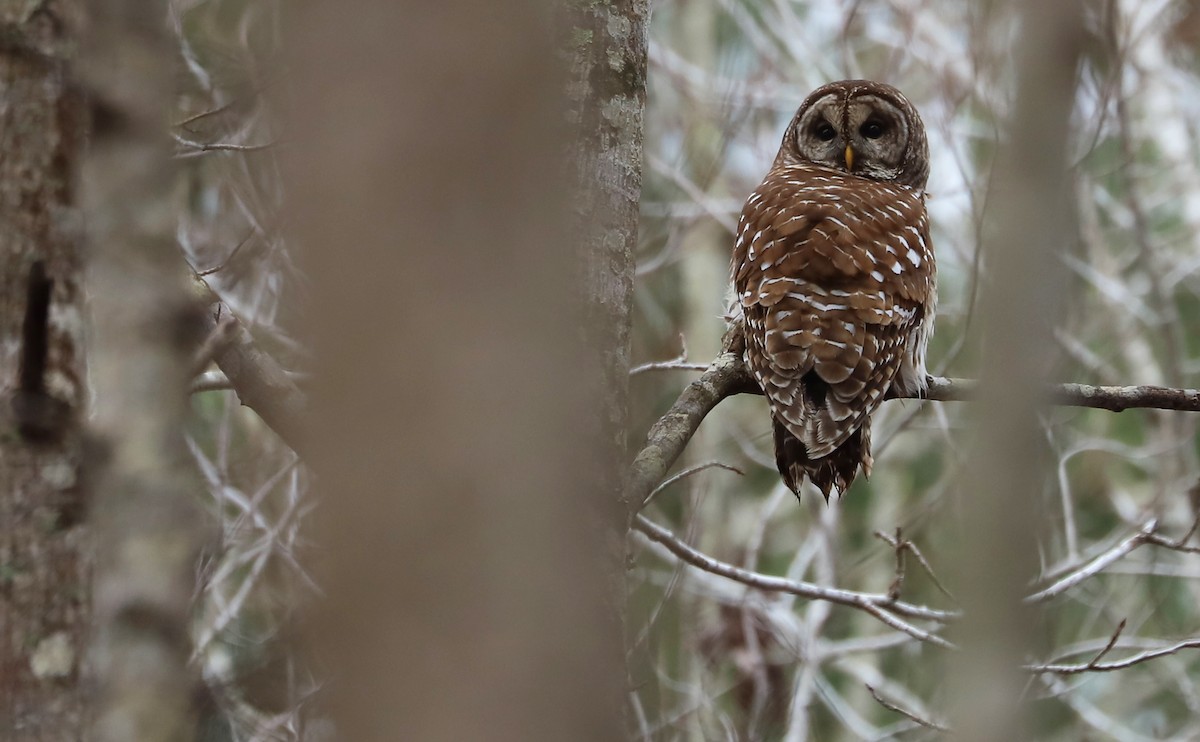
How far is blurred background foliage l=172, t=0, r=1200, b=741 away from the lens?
182 inches

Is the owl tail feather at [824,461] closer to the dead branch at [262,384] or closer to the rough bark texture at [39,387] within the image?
the dead branch at [262,384]

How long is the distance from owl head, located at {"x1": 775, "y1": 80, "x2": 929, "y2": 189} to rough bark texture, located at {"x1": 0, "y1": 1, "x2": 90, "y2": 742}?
3.62m

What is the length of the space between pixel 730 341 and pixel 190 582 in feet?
7.85

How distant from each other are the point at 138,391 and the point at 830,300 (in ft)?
8.01

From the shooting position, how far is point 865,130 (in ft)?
17.5

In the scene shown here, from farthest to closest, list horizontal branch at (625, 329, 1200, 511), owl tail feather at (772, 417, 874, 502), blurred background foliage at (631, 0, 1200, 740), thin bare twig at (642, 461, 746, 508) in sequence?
blurred background foliage at (631, 0, 1200, 740) → owl tail feather at (772, 417, 874, 502) → thin bare twig at (642, 461, 746, 508) → horizontal branch at (625, 329, 1200, 511)

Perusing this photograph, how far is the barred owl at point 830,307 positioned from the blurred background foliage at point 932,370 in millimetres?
1283

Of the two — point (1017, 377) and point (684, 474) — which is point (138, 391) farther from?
point (684, 474)

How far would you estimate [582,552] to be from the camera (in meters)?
1.13

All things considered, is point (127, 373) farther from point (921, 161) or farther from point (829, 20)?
point (829, 20)

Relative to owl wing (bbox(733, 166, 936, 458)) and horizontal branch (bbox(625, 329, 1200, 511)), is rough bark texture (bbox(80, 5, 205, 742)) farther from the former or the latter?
owl wing (bbox(733, 166, 936, 458))

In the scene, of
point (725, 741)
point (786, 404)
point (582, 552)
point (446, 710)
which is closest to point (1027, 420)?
point (582, 552)

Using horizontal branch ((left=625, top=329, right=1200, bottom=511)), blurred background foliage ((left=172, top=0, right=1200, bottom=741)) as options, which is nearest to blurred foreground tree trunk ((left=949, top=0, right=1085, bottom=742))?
horizontal branch ((left=625, top=329, right=1200, bottom=511))

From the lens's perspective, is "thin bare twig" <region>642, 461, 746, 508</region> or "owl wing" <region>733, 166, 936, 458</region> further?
"owl wing" <region>733, 166, 936, 458</region>
